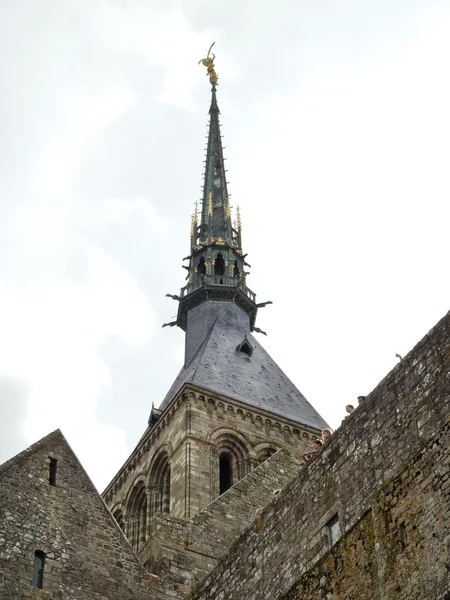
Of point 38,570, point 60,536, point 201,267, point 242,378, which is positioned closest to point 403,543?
point 38,570

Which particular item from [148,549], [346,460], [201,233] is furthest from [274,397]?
[346,460]

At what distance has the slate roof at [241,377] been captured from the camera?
133 ft

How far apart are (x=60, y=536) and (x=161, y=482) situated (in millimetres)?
24845

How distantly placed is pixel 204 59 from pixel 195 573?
47922 millimetres

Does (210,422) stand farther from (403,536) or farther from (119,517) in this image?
(403,536)

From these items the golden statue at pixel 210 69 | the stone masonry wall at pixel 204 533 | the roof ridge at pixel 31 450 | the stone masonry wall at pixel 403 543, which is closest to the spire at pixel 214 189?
the golden statue at pixel 210 69

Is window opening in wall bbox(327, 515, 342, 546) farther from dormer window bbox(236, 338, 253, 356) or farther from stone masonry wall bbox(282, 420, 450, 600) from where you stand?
dormer window bbox(236, 338, 253, 356)

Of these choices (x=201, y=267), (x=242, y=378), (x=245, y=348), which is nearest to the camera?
(x=242, y=378)

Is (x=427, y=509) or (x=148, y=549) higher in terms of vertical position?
(x=148, y=549)

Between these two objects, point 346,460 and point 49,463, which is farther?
point 49,463

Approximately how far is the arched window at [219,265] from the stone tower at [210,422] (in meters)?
1.90

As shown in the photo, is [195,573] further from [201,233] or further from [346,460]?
[201,233]

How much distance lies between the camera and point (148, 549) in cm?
1639

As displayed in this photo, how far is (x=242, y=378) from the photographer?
41.9 meters
